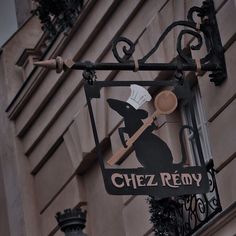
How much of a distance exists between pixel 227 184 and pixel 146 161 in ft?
4.40

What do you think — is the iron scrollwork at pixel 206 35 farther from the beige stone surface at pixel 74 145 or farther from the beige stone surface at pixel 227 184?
the beige stone surface at pixel 74 145

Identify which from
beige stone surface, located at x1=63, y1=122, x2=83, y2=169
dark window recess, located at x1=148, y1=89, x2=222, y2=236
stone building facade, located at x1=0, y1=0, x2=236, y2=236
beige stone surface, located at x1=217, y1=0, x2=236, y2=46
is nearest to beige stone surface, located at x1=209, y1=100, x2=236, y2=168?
stone building facade, located at x1=0, y1=0, x2=236, y2=236

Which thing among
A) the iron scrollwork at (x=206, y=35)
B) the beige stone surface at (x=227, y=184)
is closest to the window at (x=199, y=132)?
the beige stone surface at (x=227, y=184)

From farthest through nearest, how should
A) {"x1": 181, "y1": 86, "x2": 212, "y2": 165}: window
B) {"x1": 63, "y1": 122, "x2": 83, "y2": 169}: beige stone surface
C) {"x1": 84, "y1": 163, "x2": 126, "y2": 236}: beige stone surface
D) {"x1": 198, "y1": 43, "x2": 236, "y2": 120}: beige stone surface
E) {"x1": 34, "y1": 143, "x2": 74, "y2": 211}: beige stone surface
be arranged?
{"x1": 34, "y1": 143, "x2": 74, "y2": 211}: beige stone surface < {"x1": 63, "y1": 122, "x2": 83, "y2": 169}: beige stone surface < {"x1": 84, "y1": 163, "x2": 126, "y2": 236}: beige stone surface < {"x1": 181, "y1": 86, "x2": 212, "y2": 165}: window < {"x1": 198, "y1": 43, "x2": 236, "y2": 120}: beige stone surface

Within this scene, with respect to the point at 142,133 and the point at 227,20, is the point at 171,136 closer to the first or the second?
the point at 227,20

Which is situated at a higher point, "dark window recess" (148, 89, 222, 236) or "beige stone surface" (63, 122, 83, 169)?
"beige stone surface" (63, 122, 83, 169)

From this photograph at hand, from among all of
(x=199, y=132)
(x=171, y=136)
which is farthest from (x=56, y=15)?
(x=199, y=132)

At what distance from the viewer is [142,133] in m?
13.0

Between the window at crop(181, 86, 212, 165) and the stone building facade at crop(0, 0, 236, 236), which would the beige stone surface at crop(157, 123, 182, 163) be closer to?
the stone building facade at crop(0, 0, 236, 236)

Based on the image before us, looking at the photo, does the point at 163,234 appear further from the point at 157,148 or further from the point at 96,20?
the point at 96,20

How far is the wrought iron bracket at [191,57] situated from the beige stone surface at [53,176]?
Result: 389 centimetres

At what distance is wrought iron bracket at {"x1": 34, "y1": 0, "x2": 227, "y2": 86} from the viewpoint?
43.6 feet

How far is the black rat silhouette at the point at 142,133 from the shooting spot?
12.9m

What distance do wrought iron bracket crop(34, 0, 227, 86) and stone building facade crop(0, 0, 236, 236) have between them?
0.10 metres
